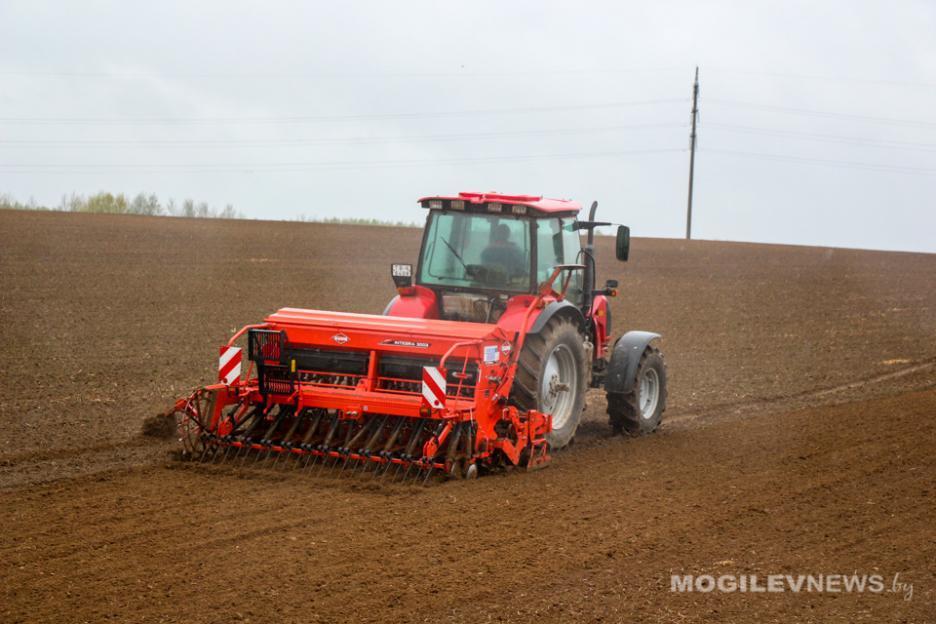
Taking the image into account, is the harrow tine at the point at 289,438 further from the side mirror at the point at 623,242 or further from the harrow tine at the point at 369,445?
the side mirror at the point at 623,242

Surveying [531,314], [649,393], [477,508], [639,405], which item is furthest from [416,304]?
[649,393]

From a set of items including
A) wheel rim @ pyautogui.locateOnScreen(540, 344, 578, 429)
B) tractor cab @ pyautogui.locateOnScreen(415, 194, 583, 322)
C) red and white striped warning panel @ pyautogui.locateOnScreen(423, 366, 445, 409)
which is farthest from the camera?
tractor cab @ pyautogui.locateOnScreen(415, 194, 583, 322)

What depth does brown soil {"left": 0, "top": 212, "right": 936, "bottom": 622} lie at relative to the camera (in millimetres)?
5699

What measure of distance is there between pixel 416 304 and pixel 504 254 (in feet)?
2.72

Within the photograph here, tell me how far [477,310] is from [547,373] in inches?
30.4

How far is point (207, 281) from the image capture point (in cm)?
2134

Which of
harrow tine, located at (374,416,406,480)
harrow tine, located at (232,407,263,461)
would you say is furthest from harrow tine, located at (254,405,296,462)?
harrow tine, located at (374,416,406,480)

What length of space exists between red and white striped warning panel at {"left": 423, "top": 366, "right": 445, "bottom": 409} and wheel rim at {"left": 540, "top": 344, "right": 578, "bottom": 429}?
1.19 m

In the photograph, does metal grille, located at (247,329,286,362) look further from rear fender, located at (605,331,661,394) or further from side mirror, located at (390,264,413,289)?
rear fender, located at (605,331,661,394)

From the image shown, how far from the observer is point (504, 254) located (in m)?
9.42

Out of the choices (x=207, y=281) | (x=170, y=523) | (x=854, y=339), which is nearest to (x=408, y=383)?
(x=170, y=523)

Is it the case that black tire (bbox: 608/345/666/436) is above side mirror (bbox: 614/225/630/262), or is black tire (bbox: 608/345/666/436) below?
below

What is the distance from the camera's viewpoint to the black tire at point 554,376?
8.83 meters

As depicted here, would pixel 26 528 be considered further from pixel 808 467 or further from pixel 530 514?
pixel 808 467
